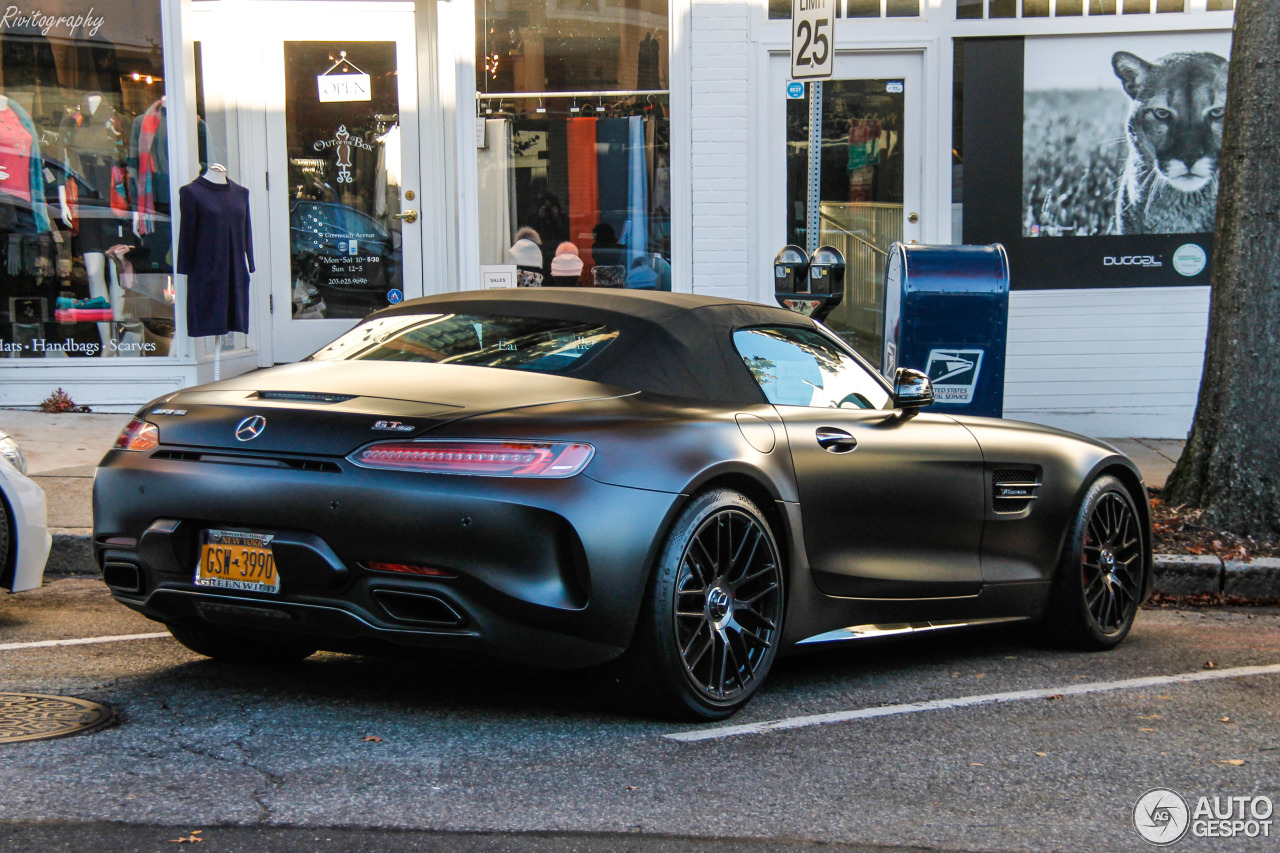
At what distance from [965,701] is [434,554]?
77.1 inches

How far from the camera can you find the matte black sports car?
13.1ft

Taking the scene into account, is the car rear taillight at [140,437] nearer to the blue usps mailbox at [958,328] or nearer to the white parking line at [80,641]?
the white parking line at [80,641]

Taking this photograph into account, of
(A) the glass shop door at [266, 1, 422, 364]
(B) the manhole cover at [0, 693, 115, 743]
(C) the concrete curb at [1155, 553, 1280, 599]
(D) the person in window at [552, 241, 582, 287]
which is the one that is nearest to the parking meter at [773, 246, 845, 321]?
(C) the concrete curb at [1155, 553, 1280, 599]

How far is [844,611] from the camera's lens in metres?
4.97

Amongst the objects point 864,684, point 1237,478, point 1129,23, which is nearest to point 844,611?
point 864,684

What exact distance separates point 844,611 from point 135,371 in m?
7.56

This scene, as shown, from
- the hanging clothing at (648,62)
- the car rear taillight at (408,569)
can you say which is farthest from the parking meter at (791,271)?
the car rear taillight at (408,569)

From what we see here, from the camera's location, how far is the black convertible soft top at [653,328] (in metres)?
4.57

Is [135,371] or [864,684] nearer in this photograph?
[864,684]

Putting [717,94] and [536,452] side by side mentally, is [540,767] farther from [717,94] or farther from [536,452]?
[717,94]

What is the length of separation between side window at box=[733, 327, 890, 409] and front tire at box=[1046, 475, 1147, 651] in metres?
1.07

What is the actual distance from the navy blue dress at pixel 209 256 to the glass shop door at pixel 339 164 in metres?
1.18

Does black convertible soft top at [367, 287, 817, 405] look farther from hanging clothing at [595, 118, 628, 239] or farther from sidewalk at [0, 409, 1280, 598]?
hanging clothing at [595, 118, 628, 239]

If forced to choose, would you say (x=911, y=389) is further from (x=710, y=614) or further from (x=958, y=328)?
(x=958, y=328)
